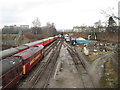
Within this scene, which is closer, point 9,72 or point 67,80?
point 9,72

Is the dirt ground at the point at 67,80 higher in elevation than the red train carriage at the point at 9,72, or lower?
lower

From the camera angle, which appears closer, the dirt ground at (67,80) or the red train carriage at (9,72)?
the red train carriage at (9,72)

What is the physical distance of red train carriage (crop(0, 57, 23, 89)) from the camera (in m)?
10.4

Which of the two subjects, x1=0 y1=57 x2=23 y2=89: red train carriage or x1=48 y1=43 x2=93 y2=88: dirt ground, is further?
x1=48 y1=43 x2=93 y2=88: dirt ground

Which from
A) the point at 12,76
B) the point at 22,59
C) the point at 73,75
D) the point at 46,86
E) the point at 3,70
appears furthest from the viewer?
the point at 73,75

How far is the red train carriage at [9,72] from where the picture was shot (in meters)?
10.4

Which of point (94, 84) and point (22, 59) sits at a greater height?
point (22, 59)

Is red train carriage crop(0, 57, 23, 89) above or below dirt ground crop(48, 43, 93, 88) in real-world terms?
above

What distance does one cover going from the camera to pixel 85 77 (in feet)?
52.7

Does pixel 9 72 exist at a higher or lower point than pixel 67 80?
higher

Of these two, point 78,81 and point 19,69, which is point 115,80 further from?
point 19,69

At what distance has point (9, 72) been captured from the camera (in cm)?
1142

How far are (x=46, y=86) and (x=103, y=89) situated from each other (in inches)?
234

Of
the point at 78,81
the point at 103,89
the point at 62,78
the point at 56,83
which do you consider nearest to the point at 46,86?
the point at 56,83
